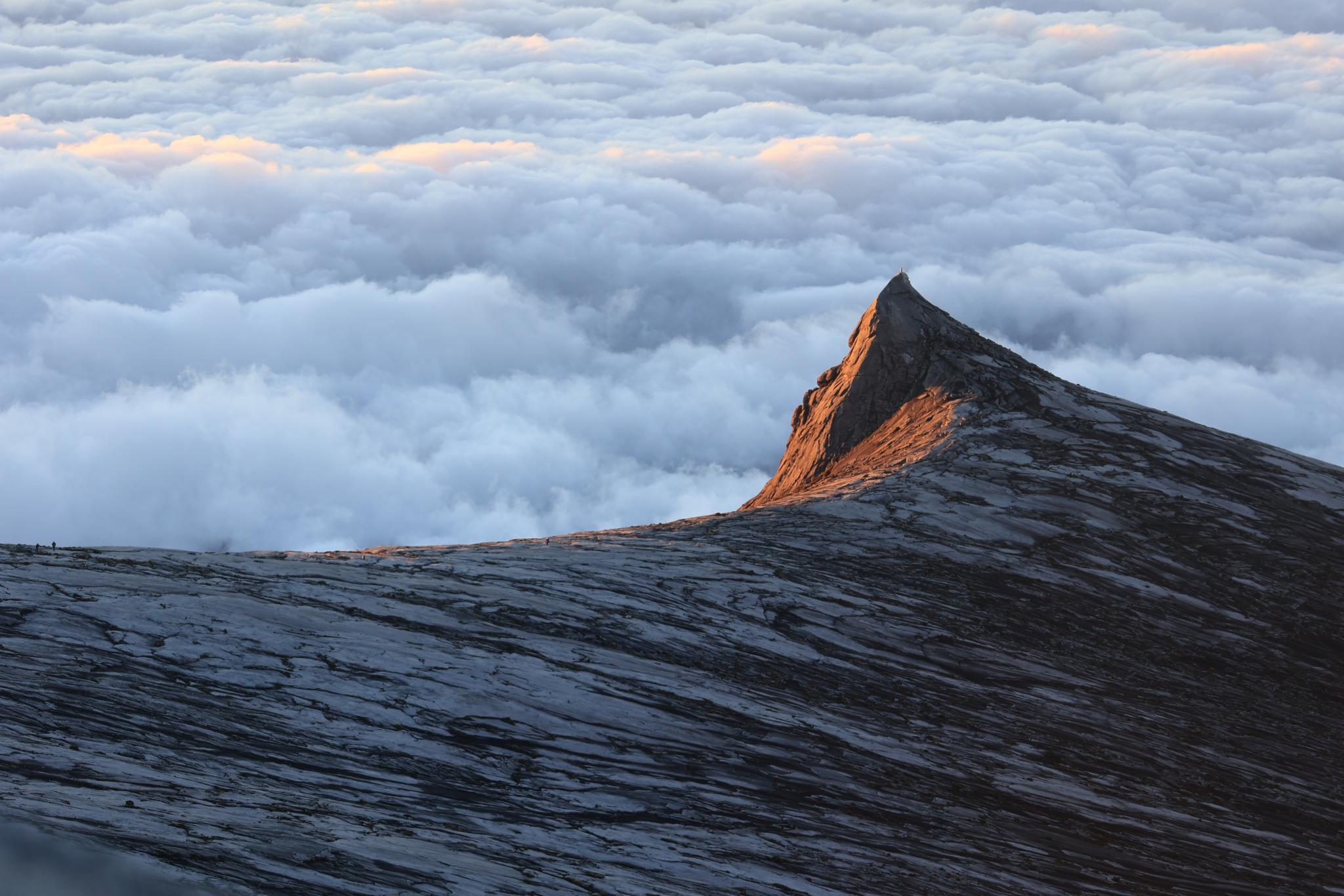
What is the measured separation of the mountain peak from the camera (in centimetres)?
1883

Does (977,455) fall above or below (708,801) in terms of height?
above

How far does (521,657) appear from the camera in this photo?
922cm

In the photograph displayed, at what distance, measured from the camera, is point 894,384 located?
19578 mm

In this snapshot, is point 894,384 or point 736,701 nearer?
point 736,701

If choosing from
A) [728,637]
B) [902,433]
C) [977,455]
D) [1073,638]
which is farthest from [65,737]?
[902,433]

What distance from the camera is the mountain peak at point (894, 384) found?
18.8 m

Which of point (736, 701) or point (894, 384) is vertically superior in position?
point (894, 384)

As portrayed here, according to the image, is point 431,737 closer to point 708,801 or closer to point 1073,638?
point 708,801

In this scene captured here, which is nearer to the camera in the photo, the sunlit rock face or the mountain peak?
the sunlit rock face

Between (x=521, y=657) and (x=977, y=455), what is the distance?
951cm

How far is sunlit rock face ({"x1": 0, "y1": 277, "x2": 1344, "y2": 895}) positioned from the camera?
6.24m

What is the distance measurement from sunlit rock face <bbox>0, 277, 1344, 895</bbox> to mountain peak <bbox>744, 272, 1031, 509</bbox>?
2647 mm

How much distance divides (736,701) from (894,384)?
11.3m

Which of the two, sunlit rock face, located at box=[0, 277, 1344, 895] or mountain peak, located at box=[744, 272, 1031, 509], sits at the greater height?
mountain peak, located at box=[744, 272, 1031, 509]
